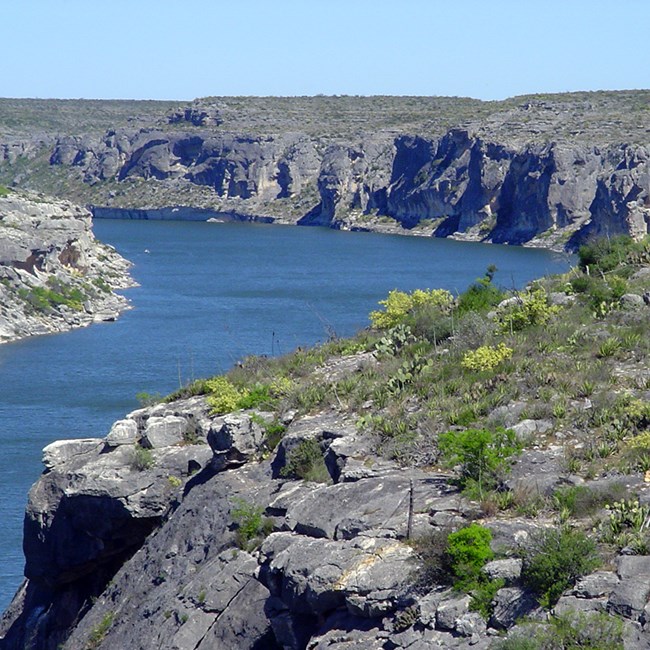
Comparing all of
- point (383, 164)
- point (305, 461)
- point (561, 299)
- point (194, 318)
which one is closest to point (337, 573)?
point (305, 461)

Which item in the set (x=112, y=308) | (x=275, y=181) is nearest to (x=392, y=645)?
(x=112, y=308)

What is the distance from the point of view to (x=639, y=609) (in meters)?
9.22

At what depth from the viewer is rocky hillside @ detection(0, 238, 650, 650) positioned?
10.1 metres

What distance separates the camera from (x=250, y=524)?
12945 mm

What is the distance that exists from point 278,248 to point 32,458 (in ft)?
227

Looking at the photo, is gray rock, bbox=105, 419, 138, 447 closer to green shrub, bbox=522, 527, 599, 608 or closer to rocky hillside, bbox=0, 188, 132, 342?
green shrub, bbox=522, 527, 599, 608

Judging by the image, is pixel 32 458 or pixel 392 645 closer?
pixel 392 645

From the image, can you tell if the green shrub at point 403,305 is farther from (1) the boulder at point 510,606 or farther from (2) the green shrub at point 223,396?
(1) the boulder at point 510,606

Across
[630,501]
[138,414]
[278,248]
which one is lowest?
[278,248]

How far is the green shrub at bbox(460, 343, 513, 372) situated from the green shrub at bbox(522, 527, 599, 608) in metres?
4.78

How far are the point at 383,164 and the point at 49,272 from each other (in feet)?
254

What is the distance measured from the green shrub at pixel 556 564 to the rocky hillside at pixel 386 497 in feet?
0.06

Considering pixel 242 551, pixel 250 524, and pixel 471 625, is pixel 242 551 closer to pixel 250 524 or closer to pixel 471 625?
pixel 250 524

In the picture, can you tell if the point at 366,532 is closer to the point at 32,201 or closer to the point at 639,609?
the point at 639,609
